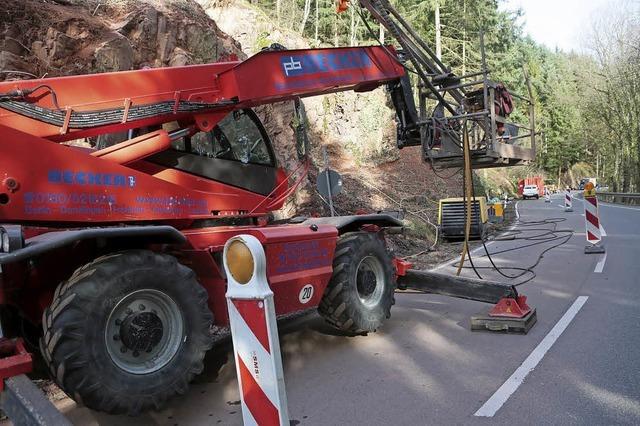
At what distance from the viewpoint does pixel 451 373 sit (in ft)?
17.3

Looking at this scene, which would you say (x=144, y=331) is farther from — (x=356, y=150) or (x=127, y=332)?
(x=356, y=150)

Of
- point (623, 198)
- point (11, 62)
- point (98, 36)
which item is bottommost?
point (623, 198)

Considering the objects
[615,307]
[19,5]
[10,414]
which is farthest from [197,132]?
[19,5]

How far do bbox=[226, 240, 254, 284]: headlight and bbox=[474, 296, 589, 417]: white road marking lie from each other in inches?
106

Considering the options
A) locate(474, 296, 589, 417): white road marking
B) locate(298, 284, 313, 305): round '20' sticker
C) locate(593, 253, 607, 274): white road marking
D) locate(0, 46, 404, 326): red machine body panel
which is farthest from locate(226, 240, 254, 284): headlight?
locate(593, 253, 607, 274): white road marking

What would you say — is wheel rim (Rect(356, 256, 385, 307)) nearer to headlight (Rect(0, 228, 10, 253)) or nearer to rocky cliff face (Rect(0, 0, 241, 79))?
headlight (Rect(0, 228, 10, 253))

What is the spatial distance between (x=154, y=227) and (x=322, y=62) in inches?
132

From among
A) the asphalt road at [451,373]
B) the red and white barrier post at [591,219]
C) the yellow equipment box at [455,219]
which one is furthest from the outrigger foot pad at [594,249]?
the yellow equipment box at [455,219]

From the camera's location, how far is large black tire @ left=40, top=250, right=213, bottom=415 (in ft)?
12.7

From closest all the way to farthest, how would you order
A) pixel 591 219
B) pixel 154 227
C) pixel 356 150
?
pixel 154 227 < pixel 591 219 < pixel 356 150

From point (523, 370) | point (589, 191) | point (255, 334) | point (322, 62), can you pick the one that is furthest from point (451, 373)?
point (589, 191)

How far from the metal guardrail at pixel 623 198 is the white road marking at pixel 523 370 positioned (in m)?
33.9

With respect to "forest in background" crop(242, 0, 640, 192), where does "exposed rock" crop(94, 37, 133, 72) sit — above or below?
below

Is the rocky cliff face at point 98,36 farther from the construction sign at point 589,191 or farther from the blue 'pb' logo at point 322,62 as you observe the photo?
the construction sign at point 589,191
